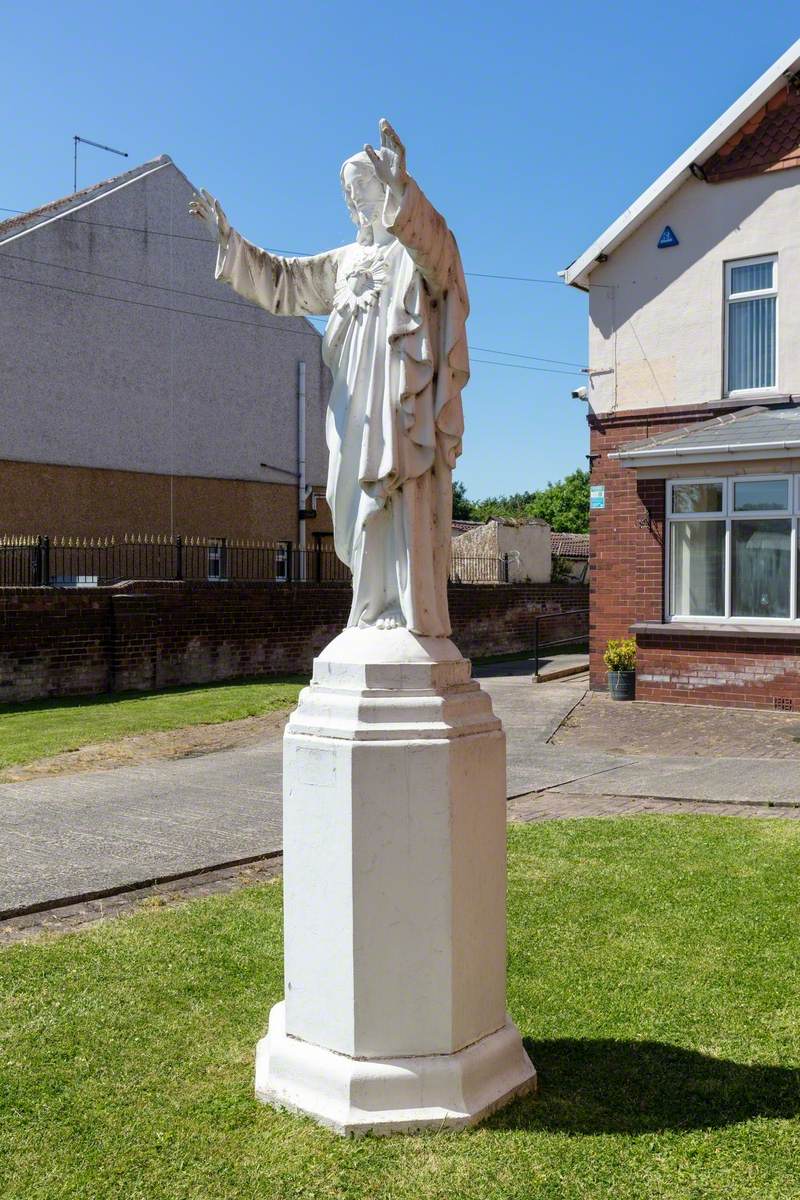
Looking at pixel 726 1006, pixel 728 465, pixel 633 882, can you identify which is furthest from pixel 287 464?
pixel 726 1006

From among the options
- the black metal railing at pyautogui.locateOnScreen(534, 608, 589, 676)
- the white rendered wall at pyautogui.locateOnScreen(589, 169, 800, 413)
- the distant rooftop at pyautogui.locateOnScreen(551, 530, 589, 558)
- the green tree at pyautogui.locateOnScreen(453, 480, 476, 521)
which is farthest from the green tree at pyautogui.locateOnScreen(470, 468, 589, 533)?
the white rendered wall at pyautogui.locateOnScreen(589, 169, 800, 413)

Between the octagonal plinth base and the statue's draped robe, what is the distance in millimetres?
1454

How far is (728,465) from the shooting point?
1482 cm

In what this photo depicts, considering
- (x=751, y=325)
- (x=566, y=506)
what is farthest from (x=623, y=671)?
(x=566, y=506)

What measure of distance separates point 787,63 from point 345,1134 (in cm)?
1539

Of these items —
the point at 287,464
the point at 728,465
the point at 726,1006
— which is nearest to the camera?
the point at 726,1006

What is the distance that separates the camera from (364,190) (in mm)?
4184

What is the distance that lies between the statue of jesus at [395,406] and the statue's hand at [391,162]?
0.45 ft

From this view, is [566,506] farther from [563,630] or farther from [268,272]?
[268,272]

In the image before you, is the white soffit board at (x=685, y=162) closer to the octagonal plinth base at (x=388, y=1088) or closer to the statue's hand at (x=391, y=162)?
the statue's hand at (x=391, y=162)

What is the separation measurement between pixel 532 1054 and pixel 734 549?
11.9 meters

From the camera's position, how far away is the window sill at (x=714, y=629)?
14.6 metres

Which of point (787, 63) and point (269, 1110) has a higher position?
point (787, 63)

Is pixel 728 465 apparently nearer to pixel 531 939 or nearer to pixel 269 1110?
pixel 531 939
